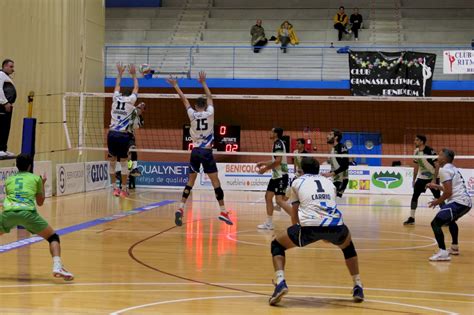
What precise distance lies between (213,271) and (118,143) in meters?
6.29

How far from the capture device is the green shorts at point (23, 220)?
26.8ft

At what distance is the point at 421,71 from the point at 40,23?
12007 millimetres

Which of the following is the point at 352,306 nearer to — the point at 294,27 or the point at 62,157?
the point at 62,157

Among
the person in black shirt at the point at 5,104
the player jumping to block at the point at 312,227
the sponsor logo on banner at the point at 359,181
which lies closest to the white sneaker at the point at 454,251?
the player jumping to block at the point at 312,227

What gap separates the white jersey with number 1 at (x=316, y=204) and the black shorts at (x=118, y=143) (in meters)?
8.04

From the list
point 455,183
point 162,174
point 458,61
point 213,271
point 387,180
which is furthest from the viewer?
point 162,174

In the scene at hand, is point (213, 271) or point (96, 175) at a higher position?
point (96, 175)

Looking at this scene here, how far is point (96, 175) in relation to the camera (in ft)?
76.1

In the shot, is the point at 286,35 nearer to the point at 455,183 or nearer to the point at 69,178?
the point at 69,178

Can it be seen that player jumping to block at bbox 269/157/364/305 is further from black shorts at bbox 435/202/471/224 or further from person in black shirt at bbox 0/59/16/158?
person in black shirt at bbox 0/59/16/158

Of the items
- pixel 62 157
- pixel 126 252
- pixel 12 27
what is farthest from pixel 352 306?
pixel 62 157

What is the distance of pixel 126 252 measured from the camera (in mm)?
10680

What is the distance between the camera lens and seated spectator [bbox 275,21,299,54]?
27656mm

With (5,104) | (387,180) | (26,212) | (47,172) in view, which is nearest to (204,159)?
(5,104)
